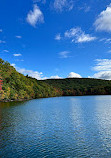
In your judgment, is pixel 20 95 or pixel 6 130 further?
pixel 20 95

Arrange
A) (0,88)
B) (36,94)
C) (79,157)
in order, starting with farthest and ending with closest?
1. (36,94)
2. (0,88)
3. (79,157)

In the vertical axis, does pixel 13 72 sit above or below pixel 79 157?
above

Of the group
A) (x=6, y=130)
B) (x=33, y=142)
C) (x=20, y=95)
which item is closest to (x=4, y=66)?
(x=20, y=95)

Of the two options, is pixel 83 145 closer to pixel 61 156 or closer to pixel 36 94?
pixel 61 156

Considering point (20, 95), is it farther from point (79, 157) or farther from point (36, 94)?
point (79, 157)

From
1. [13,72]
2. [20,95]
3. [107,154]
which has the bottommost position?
[107,154]

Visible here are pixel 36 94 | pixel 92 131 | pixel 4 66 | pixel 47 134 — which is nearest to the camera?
pixel 47 134

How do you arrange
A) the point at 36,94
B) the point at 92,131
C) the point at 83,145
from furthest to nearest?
the point at 36,94 < the point at 92,131 < the point at 83,145

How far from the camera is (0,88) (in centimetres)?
9119

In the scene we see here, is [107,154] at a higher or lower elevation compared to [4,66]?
lower

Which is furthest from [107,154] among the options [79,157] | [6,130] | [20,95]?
[20,95]

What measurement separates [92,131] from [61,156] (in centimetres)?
1169

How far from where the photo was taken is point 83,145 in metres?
20.4

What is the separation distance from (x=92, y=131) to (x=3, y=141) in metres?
15.0
